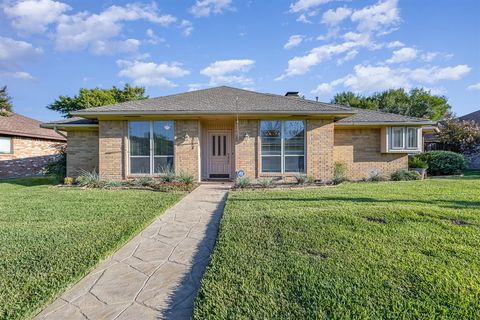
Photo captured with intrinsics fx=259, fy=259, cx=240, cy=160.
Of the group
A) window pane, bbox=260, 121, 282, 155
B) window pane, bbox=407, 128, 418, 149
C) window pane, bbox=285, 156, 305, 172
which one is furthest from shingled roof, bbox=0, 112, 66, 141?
window pane, bbox=407, 128, 418, 149

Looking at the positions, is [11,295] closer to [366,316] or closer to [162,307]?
[162,307]

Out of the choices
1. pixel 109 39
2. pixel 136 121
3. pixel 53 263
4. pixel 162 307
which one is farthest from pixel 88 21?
pixel 162 307

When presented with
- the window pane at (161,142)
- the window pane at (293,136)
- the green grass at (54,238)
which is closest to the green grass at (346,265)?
the green grass at (54,238)

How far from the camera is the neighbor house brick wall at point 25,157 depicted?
636 inches

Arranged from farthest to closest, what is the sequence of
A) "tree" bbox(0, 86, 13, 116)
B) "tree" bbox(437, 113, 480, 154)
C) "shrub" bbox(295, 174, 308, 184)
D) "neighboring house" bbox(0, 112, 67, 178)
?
"tree" bbox(437, 113, 480, 154) < "neighboring house" bbox(0, 112, 67, 178) < "tree" bbox(0, 86, 13, 116) < "shrub" bbox(295, 174, 308, 184)

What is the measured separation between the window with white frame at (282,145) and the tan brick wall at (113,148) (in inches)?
231

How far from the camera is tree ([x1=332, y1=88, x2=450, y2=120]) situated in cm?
3096

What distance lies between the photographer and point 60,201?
7031 millimetres

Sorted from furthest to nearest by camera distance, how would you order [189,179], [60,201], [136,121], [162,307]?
[136,121], [189,179], [60,201], [162,307]

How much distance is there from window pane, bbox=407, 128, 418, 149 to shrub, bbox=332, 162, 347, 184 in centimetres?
319

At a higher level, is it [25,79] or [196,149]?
[25,79]

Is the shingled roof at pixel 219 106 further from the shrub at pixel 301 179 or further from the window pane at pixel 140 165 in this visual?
the shrub at pixel 301 179

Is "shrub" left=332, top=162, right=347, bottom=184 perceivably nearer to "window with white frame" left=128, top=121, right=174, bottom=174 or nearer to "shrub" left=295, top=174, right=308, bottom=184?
"shrub" left=295, top=174, right=308, bottom=184

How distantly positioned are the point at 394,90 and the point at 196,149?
109 ft
